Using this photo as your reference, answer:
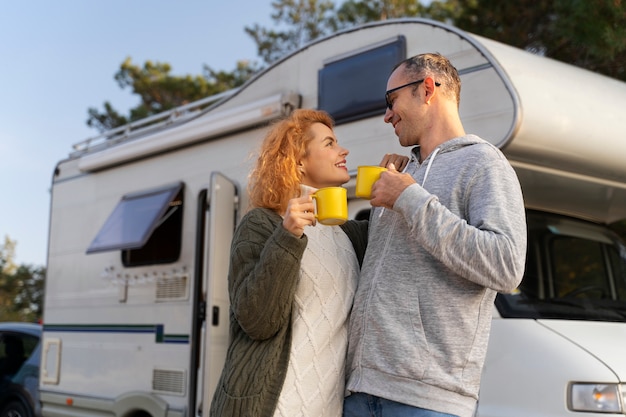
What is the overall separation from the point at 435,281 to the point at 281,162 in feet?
2.25

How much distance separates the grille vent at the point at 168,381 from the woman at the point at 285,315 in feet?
10.2

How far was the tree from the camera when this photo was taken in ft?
59.8

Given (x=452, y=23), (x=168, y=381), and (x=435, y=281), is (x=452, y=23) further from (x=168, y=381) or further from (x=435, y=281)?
(x=435, y=281)

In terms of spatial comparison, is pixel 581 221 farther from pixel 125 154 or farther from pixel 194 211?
pixel 125 154

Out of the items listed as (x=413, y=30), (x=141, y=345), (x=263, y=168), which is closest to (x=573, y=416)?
(x=263, y=168)

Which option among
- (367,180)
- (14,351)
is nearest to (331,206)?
(367,180)

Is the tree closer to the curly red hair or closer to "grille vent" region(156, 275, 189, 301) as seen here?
"grille vent" region(156, 275, 189, 301)

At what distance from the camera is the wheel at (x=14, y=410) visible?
6.95 meters

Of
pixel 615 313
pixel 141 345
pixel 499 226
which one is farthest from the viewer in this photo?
pixel 141 345

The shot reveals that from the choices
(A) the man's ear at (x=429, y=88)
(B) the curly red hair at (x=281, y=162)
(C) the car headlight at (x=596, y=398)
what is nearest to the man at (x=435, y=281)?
(A) the man's ear at (x=429, y=88)

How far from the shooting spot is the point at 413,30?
428 cm

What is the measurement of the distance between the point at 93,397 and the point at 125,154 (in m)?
1.99

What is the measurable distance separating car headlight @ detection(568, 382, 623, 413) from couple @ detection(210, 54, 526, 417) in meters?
1.34

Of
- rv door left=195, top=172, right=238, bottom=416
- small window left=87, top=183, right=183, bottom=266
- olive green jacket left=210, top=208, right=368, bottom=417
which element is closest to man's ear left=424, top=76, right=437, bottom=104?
olive green jacket left=210, top=208, right=368, bottom=417
